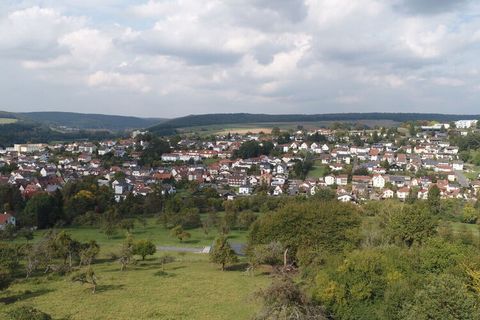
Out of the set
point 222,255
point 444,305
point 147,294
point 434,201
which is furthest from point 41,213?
point 434,201

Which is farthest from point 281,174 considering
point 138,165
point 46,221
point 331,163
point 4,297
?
point 4,297

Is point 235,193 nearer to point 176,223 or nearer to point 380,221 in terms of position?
point 176,223

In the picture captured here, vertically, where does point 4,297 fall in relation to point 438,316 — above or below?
below

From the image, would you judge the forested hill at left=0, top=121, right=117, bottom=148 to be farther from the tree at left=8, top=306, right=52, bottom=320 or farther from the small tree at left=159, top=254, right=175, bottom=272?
the tree at left=8, top=306, right=52, bottom=320

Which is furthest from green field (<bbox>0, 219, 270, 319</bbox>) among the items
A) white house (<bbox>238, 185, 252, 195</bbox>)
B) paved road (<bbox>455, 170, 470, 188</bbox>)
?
paved road (<bbox>455, 170, 470, 188</bbox>)

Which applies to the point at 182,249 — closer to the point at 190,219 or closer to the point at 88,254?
the point at 190,219

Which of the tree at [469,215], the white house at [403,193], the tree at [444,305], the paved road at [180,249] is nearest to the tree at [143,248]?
the paved road at [180,249]

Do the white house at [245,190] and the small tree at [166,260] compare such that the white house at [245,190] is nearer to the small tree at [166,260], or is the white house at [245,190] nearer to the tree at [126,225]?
the tree at [126,225]
